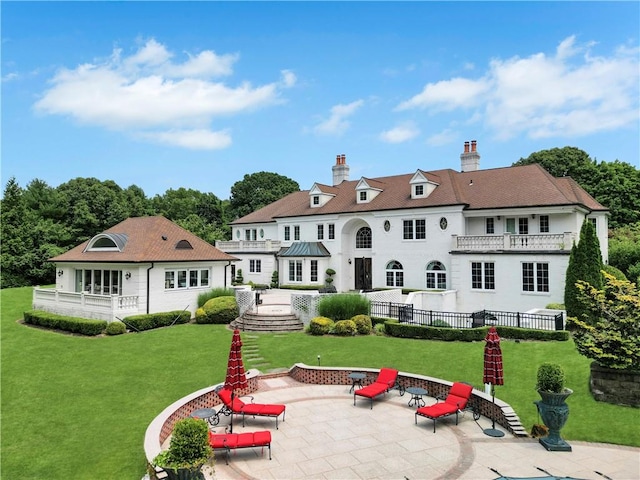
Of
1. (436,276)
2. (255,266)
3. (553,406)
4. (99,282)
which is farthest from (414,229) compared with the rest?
(553,406)

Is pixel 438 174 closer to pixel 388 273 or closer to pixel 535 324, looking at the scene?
pixel 388 273

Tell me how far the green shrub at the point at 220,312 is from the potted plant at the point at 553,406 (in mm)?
19303

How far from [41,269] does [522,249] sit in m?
46.4

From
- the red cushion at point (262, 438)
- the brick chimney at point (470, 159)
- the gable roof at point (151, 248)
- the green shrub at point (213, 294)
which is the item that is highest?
the brick chimney at point (470, 159)

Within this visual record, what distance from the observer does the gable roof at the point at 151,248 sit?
89.3ft

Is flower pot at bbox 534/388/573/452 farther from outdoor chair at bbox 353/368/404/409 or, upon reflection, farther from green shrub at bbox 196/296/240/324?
green shrub at bbox 196/296/240/324

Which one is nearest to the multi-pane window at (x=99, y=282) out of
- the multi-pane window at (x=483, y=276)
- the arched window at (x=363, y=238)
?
the arched window at (x=363, y=238)

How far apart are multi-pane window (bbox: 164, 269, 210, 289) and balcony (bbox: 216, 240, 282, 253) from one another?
35.5 feet

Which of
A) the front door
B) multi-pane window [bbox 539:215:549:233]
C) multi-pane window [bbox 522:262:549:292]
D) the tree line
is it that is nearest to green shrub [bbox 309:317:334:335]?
multi-pane window [bbox 522:262:549:292]

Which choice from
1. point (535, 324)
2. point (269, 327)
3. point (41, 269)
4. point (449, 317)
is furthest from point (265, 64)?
point (41, 269)

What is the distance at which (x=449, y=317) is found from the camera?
75.2ft

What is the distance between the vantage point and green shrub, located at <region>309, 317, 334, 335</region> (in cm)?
2312

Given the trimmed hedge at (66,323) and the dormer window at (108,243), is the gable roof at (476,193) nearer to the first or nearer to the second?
the dormer window at (108,243)

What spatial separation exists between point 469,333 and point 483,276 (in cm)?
877
